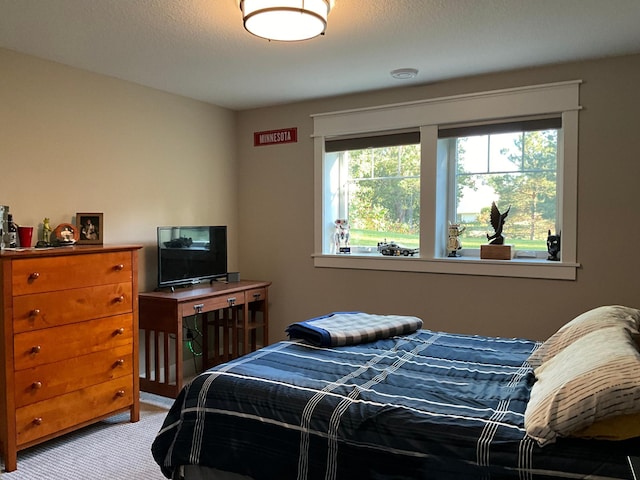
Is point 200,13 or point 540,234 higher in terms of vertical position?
point 200,13

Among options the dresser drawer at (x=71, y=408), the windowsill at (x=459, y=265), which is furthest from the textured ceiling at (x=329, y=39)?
the dresser drawer at (x=71, y=408)

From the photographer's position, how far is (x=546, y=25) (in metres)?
2.78

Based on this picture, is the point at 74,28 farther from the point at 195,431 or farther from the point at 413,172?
the point at 413,172

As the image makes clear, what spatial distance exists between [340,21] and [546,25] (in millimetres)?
1152

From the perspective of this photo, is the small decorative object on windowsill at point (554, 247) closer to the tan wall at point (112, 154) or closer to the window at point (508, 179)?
the window at point (508, 179)

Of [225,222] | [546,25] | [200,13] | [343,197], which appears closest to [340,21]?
[200,13]

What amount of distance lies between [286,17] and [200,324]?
3022 mm

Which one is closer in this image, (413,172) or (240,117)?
(413,172)

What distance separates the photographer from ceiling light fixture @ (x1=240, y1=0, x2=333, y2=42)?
2.17 m

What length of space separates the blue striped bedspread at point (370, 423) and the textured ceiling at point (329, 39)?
5.79 feet

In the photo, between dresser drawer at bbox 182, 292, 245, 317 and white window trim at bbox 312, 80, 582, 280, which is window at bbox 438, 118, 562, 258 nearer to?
white window trim at bbox 312, 80, 582, 280

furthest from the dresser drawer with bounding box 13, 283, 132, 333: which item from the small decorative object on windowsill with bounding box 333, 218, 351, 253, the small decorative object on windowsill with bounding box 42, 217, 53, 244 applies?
the small decorative object on windowsill with bounding box 333, 218, 351, 253

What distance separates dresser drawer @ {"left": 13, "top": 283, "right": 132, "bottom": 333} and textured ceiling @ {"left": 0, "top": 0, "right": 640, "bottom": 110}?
4.91ft

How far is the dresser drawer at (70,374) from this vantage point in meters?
2.68
